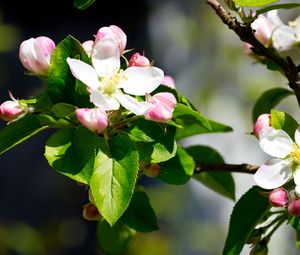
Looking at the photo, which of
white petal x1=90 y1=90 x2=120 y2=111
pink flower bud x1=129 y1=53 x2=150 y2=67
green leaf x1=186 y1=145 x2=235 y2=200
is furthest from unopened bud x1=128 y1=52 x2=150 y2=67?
green leaf x1=186 y1=145 x2=235 y2=200

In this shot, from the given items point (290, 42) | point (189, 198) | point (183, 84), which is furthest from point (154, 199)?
point (290, 42)

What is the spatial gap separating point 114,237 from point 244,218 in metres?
0.25

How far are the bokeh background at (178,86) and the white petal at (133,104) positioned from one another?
7.76 ft

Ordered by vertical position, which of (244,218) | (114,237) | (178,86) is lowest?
(178,86)

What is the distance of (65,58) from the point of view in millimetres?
1090

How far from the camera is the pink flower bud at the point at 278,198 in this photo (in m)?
1.06

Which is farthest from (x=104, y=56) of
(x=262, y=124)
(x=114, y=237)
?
(x=114, y=237)

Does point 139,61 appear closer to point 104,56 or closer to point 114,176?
point 104,56

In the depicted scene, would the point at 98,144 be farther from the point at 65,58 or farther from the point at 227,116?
the point at 227,116

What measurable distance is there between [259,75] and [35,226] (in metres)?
1.20

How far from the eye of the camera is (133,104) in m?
1.08

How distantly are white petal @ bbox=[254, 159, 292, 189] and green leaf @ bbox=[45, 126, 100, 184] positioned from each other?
22cm


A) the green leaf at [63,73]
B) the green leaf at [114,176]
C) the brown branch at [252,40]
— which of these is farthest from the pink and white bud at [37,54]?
the brown branch at [252,40]

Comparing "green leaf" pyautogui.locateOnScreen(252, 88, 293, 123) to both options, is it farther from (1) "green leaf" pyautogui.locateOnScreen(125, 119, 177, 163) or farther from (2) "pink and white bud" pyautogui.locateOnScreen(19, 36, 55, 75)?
(2) "pink and white bud" pyautogui.locateOnScreen(19, 36, 55, 75)
